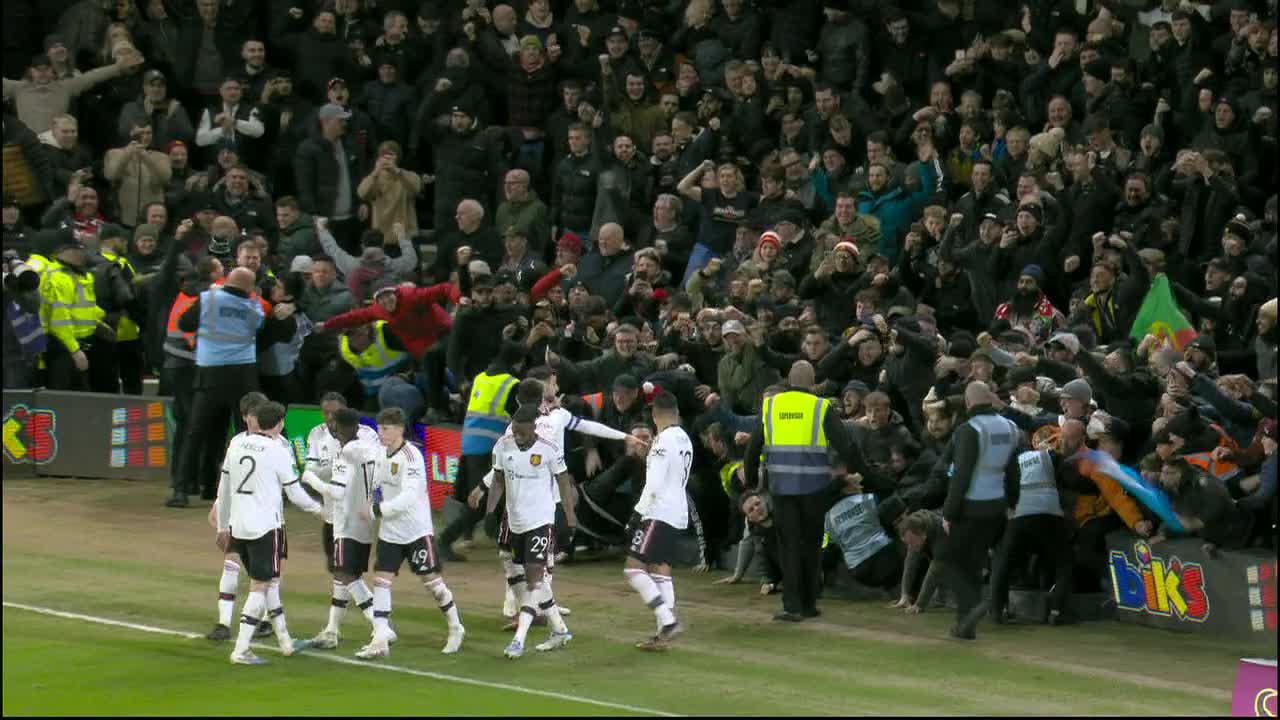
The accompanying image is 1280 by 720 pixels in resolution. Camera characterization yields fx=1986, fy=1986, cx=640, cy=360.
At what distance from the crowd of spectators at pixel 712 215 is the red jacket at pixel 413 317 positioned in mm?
31

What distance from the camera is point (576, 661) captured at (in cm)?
1419

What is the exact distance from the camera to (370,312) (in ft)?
67.1

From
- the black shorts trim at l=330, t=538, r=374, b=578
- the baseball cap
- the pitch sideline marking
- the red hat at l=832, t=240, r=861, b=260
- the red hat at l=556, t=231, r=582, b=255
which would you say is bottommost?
the pitch sideline marking

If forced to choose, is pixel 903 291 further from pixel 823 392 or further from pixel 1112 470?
pixel 1112 470

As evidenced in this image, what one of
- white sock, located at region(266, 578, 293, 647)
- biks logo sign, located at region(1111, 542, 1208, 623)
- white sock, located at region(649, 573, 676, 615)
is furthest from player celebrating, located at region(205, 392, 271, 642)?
biks logo sign, located at region(1111, 542, 1208, 623)

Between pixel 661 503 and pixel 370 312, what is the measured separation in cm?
662

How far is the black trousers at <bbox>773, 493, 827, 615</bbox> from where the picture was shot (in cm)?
1570

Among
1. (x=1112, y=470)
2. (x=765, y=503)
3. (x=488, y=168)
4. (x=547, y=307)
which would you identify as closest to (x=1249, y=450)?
(x=1112, y=470)

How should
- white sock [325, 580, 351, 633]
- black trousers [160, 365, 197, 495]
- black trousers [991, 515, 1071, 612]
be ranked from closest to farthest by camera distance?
1. white sock [325, 580, 351, 633]
2. black trousers [991, 515, 1071, 612]
3. black trousers [160, 365, 197, 495]

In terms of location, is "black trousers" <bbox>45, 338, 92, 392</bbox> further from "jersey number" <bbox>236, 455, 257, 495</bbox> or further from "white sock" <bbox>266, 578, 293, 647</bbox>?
"white sock" <bbox>266, 578, 293, 647</bbox>

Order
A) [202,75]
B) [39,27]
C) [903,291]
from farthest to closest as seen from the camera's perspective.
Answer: [39,27] → [202,75] → [903,291]

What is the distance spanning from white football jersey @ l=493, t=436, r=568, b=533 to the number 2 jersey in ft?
4.73

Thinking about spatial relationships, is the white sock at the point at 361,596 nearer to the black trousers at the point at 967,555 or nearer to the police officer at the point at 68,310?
the black trousers at the point at 967,555

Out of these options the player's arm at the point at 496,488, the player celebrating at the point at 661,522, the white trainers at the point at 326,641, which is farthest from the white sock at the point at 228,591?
the player celebrating at the point at 661,522
